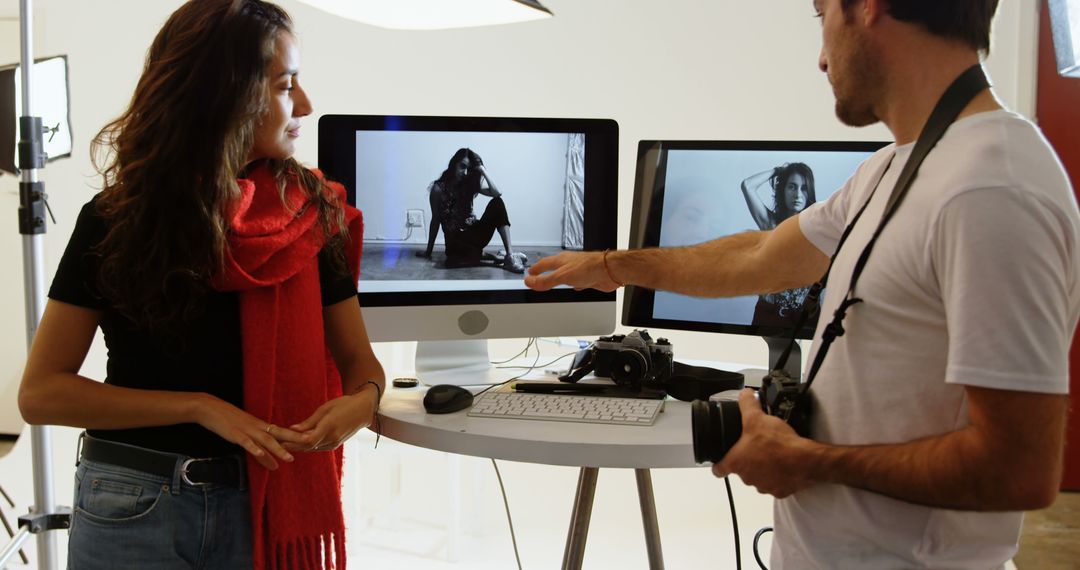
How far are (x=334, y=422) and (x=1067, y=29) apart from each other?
54.2 inches

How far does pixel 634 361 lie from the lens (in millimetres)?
1663

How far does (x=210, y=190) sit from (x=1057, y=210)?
3.40 feet

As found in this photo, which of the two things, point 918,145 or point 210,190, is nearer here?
point 918,145

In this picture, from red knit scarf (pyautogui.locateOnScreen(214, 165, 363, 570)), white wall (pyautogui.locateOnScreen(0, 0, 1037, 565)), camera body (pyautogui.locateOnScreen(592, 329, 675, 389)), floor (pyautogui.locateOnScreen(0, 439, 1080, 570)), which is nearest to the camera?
red knit scarf (pyautogui.locateOnScreen(214, 165, 363, 570))

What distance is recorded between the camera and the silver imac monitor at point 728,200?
1.77 metres

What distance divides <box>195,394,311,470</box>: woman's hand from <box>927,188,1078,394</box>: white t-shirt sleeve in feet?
2.67

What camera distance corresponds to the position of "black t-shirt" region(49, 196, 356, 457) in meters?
1.18

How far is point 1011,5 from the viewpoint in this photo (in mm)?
3244

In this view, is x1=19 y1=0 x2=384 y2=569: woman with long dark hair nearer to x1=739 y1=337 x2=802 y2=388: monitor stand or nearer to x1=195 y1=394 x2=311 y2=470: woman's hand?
x1=195 y1=394 x2=311 y2=470: woman's hand

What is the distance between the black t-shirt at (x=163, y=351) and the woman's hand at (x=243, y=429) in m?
0.06

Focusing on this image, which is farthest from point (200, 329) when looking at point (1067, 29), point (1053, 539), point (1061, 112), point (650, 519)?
point (1061, 112)

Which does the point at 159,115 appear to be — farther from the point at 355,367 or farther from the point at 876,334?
the point at 876,334

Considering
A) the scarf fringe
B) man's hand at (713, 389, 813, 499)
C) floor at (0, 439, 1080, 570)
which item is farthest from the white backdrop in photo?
floor at (0, 439, 1080, 570)

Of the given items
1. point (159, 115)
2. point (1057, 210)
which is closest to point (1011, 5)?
point (1057, 210)
